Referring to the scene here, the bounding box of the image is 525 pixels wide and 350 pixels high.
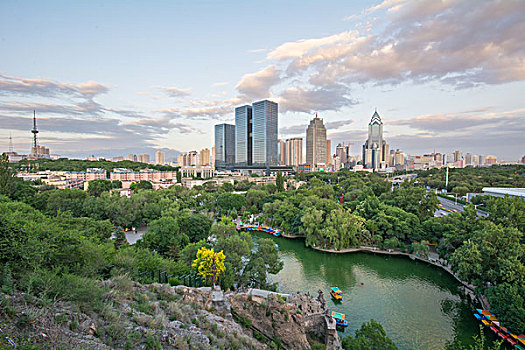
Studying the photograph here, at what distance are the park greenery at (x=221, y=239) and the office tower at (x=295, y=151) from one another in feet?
283

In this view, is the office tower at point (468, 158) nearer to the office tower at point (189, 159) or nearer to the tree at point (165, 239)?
the office tower at point (189, 159)

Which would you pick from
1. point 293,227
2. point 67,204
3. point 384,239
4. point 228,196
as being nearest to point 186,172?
point 228,196

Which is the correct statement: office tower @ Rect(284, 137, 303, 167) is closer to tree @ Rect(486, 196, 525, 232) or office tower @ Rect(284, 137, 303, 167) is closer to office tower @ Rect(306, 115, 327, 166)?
office tower @ Rect(306, 115, 327, 166)

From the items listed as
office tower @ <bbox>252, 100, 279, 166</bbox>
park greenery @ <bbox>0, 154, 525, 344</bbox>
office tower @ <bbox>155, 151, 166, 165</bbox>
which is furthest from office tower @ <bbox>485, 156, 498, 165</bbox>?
office tower @ <bbox>155, 151, 166, 165</bbox>

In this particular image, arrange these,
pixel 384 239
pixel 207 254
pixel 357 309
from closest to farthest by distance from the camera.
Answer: pixel 207 254 < pixel 357 309 < pixel 384 239

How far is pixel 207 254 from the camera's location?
36.9 ft

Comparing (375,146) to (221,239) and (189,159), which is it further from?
(221,239)

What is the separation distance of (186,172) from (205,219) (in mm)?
59053

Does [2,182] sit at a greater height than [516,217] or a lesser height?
greater

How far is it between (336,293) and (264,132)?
68862 mm

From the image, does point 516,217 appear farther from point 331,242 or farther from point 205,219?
point 205,219

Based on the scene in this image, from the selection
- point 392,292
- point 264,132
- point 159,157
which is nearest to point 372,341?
point 392,292

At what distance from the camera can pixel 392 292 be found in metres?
14.6

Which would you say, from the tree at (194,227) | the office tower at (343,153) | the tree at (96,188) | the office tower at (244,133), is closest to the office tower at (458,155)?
the office tower at (343,153)
